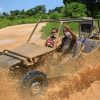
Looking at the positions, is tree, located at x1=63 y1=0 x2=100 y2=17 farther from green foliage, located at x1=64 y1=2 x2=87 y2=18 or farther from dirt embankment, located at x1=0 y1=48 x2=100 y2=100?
dirt embankment, located at x1=0 y1=48 x2=100 y2=100

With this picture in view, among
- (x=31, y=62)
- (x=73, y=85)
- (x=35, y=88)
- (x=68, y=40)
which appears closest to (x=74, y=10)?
(x=68, y=40)

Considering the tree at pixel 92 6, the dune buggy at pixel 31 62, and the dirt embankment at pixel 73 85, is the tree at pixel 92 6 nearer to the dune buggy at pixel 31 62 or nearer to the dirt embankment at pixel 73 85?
the dirt embankment at pixel 73 85

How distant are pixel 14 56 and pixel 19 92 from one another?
841mm

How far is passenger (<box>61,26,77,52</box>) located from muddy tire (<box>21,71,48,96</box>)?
3.88 feet

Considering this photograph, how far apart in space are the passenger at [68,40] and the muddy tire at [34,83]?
1.18 metres

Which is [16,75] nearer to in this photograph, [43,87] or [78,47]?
[43,87]

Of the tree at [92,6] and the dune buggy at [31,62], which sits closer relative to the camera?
the dune buggy at [31,62]

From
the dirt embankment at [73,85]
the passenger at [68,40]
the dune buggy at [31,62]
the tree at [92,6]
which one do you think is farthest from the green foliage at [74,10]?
the dune buggy at [31,62]

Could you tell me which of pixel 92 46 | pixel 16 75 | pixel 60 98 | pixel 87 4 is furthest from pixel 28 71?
pixel 87 4

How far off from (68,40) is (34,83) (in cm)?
160

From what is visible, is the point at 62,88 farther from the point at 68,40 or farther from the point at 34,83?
the point at 68,40

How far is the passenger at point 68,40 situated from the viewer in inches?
314

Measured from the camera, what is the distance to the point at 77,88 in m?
7.61

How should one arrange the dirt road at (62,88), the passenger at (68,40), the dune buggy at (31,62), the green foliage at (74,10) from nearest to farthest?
the dirt road at (62,88)
the dune buggy at (31,62)
the passenger at (68,40)
the green foliage at (74,10)
